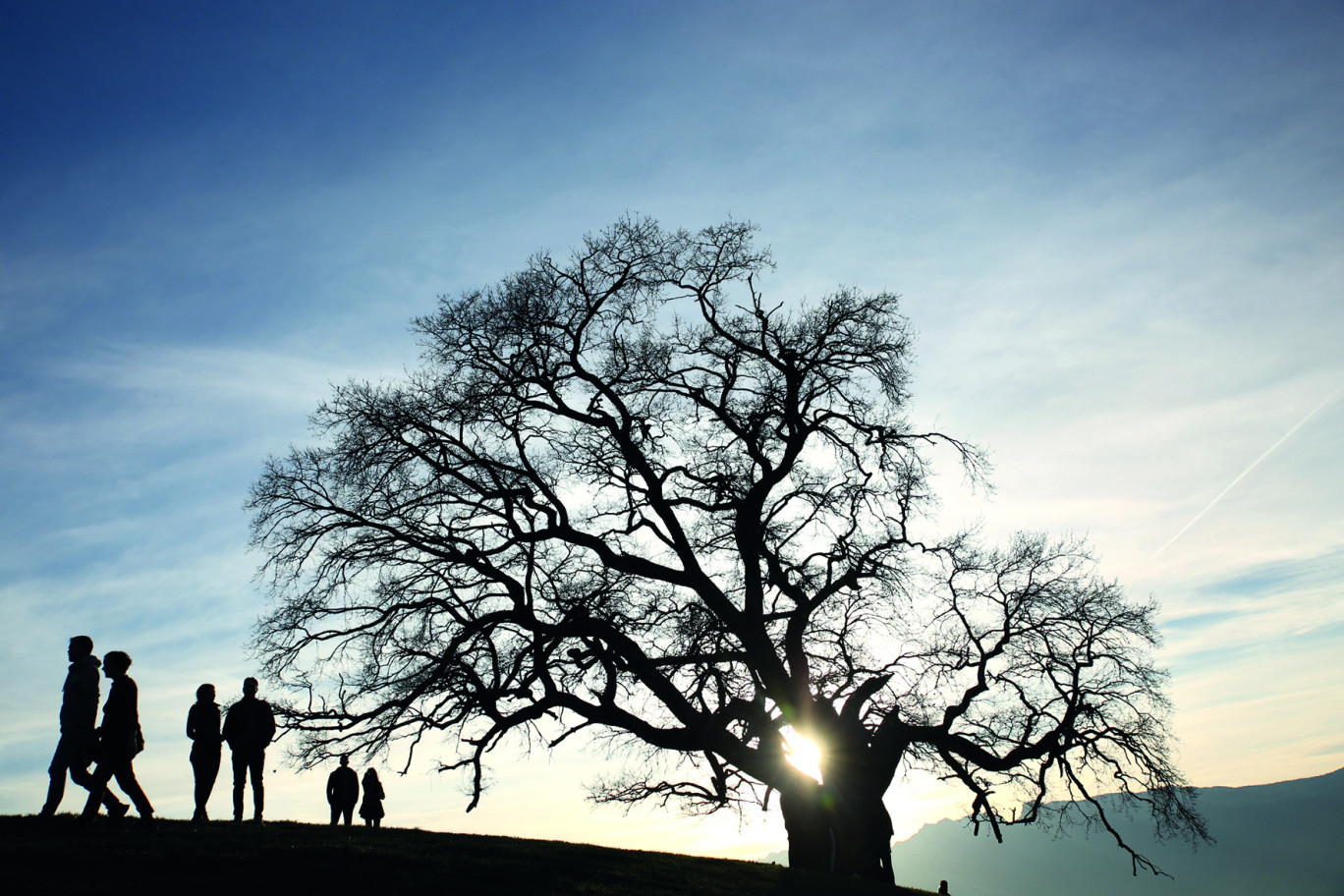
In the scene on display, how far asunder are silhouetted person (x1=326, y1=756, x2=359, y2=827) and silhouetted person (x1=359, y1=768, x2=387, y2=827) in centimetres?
91

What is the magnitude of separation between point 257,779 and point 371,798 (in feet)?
13.2

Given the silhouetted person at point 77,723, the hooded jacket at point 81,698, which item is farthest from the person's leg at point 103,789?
the hooded jacket at point 81,698

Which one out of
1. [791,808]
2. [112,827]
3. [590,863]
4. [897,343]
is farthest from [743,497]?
A: [112,827]

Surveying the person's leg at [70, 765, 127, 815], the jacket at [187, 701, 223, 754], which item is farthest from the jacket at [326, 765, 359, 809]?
the person's leg at [70, 765, 127, 815]

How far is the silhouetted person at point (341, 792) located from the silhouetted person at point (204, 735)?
10.9 feet

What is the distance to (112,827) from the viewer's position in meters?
10.6

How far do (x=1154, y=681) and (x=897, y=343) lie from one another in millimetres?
9033

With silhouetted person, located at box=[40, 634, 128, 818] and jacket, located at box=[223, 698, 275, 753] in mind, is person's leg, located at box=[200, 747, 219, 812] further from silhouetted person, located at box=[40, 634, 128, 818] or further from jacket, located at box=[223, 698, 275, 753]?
silhouetted person, located at box=[40, 634, 128, 818]

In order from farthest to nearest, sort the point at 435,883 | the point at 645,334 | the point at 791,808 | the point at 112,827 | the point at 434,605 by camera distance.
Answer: the point at 645,334, the point at 791,808, the point at 434,605, the point at 112,827, the point at 435,883

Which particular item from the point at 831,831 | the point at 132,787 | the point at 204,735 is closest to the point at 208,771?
the point at 204,735

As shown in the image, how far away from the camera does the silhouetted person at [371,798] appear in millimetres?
16625

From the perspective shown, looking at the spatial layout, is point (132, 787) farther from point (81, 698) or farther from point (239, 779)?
point (239, 779)

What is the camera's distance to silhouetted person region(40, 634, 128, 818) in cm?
→ 965

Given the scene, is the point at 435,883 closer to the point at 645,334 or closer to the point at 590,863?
the point at 590,863
